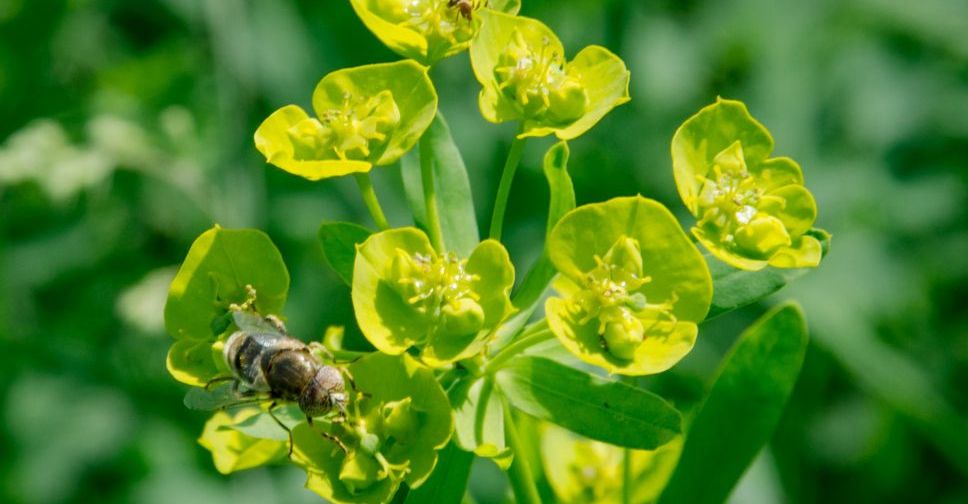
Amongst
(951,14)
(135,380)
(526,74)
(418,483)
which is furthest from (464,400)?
(951,14)

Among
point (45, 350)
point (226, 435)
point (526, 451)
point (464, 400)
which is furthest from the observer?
point (45, 350)

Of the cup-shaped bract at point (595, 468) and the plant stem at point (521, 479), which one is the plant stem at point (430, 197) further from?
the cup-shaped bract at point (595, 468)

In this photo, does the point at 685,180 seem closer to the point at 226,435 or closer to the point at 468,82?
the point at 226,435

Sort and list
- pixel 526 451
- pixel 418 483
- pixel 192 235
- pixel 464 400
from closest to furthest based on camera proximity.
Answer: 1. pixel 418 483
2. pixel 464 400
3. pixel 526 451
4. pixel 192 235

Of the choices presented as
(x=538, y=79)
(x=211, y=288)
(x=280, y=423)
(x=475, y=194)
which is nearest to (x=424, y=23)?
(x=538, y=79)

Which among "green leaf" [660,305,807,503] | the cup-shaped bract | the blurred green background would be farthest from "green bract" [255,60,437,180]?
the blurred green background

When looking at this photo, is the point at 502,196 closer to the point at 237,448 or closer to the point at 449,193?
the point at 449,193

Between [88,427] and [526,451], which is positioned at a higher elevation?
[526,451]
